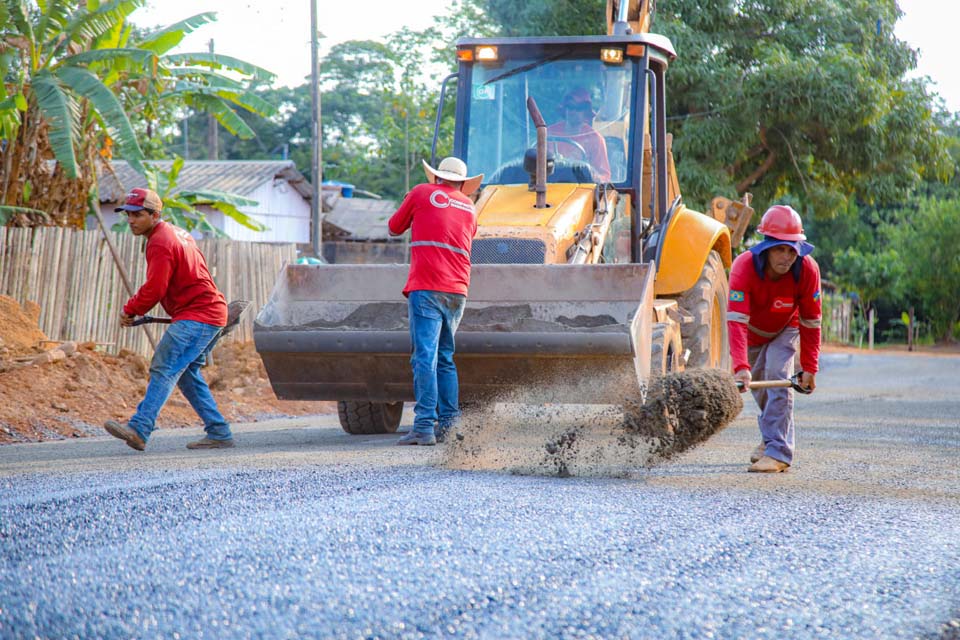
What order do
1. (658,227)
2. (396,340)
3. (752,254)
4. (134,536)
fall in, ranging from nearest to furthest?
(134,536), (752,254), (396,340), (658,227)

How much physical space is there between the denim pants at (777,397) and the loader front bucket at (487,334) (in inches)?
28.9

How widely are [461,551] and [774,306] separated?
346 cm

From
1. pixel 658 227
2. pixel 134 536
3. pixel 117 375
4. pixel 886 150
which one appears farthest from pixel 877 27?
pixel 134 536

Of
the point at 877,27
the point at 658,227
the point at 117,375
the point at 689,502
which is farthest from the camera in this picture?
the point at 877,27

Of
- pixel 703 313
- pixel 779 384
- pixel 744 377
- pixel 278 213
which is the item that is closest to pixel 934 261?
pixel 278 213

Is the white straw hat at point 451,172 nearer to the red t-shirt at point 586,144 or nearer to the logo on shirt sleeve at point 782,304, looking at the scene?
the red t-shirt at point 586,144

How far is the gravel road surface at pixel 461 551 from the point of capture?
10.4 ft

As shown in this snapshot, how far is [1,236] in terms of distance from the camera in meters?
12.1

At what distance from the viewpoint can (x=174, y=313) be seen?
780cm

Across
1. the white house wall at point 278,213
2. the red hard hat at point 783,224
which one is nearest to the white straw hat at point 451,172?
the red hard hat at point 783,224

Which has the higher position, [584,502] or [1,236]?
[1,236]

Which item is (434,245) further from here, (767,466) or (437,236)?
(767,466)

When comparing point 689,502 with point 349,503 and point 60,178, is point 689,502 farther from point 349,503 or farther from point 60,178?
point 60,178

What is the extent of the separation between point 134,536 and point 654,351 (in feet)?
15.1
